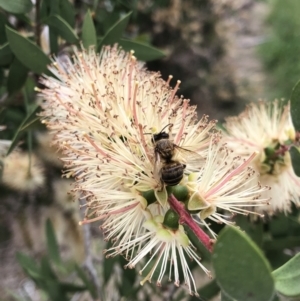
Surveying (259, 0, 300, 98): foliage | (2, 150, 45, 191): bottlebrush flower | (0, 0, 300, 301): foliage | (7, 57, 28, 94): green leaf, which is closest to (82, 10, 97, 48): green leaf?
(0, 0, 300, 301): foliage

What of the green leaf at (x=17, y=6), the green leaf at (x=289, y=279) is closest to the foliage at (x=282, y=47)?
the green leaf at (x=17, y=6)

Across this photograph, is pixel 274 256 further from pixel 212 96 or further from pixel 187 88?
pixel 212 96

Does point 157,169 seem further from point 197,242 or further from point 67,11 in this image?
point 67,11

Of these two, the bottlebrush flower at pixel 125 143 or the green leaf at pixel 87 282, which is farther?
the green leaf at pixel 87 282

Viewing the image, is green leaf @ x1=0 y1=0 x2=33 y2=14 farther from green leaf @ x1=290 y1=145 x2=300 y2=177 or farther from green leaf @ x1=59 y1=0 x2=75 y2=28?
green leaf @ x1=290 y1=145 x2=300 y2=177

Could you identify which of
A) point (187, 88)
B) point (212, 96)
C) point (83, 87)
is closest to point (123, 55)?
point (83, 87)

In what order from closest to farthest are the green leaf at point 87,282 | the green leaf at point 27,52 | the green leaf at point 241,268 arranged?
the green leaf at point 241,268, the green leaf at point 27,52, the green leaf at point 87,282

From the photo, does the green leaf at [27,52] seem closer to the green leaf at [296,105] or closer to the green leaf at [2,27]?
the green leaf at [2,27]
